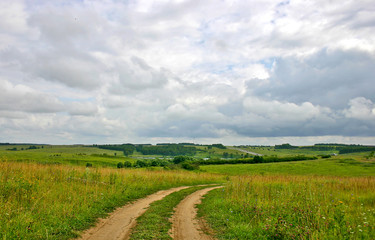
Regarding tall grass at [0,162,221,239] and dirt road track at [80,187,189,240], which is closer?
tall grass at [0,162,221,239]

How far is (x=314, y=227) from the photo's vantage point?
9.16m

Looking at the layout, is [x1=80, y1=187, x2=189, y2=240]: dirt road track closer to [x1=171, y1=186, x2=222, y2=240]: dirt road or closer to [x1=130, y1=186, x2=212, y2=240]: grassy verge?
[x1=130, y1=186, x2=212, y2=240]: grassy verge

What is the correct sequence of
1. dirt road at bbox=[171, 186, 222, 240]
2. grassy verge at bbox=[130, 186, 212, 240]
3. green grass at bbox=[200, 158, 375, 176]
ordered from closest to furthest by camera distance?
1. grassy verge at bbox=[130, 186, 212, 240]
2. dirt road at bbox=[171, 186, 222, 240]
3. green grass at bbox=[200, 158, 375, 176]

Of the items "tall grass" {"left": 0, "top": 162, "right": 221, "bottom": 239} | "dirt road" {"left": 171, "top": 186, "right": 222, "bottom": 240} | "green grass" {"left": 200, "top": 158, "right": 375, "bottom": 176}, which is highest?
"tall grass" {"left": 0, "top": 162, "right": 221, "bottom": 239}

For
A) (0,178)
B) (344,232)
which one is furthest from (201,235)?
(0,178)

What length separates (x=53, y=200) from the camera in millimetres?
11359

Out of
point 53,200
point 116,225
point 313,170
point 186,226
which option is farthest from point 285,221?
point 313,170

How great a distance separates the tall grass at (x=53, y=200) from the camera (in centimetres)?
803

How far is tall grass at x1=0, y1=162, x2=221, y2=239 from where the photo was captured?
26.3ft

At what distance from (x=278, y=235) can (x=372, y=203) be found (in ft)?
41.7

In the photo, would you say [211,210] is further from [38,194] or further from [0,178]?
[0,178]

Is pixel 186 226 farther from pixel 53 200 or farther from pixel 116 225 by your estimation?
pixel 53 200

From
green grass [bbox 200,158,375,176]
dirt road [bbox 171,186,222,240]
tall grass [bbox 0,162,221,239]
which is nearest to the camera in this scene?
tall grass [bbox 0,162,221,239]

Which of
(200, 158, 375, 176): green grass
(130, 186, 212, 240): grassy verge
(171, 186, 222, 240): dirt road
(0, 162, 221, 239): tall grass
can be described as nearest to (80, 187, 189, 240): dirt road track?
(130, 186, 212, 240): grassy verge
